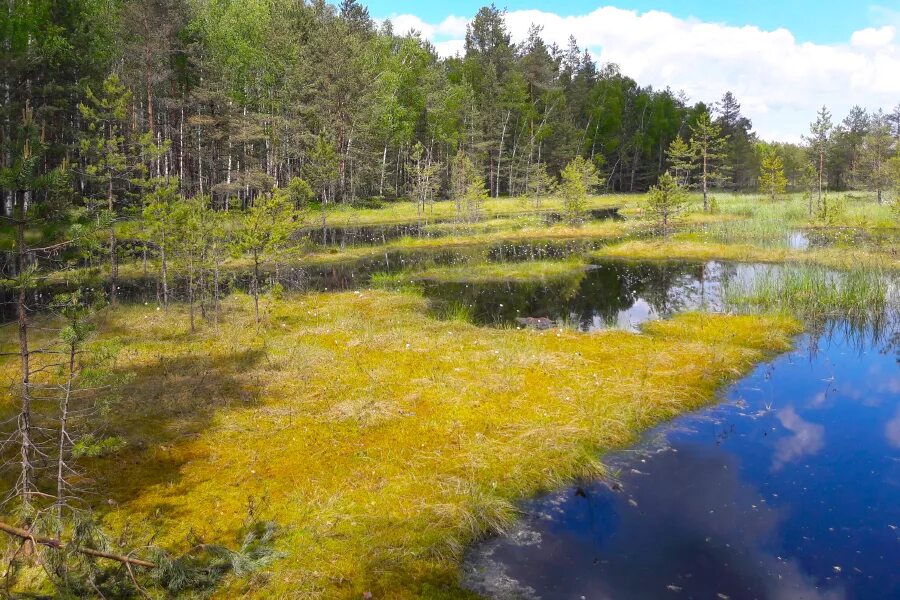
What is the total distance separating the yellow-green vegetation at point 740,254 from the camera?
26231 mm

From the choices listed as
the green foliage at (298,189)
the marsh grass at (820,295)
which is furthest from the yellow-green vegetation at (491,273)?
the marsh grass at (820,295)

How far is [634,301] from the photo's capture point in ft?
75.2

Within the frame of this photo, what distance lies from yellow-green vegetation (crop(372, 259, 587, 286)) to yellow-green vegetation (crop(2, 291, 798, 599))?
9.75 metres

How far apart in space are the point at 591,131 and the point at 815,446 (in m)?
92.9

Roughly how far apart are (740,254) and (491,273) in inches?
564

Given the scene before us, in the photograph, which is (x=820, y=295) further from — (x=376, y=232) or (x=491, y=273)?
(x=376, y=232)

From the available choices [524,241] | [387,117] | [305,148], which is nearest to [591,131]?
[387,117]

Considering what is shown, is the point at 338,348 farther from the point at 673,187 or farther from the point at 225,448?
the point at 673,187

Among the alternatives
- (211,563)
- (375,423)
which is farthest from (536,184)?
(211,563)

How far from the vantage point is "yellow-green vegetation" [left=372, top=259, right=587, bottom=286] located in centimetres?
2811

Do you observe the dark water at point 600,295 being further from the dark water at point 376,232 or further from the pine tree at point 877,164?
the pine tree at point 877,164

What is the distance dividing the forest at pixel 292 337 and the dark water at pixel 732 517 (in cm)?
46

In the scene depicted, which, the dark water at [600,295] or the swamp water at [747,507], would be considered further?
the dark water at [600,295]

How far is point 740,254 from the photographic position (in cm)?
3103
